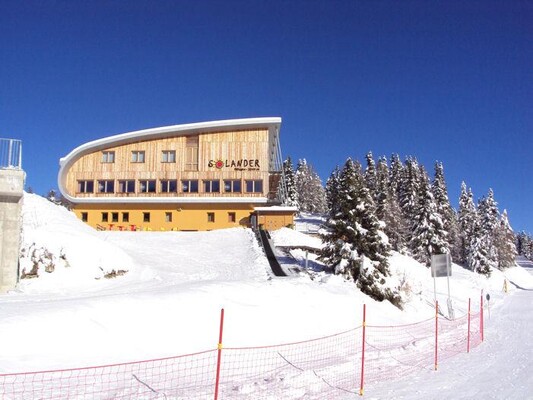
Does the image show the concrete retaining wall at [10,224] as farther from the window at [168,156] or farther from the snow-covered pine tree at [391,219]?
the snow-covered pine tree at [391,219]

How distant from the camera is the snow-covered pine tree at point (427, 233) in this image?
154 feet

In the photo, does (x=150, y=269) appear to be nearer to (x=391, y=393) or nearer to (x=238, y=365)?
(x=238, y=365)

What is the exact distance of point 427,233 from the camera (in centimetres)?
4722

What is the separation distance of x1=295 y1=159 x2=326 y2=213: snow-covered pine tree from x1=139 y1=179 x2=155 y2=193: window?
5242 cm

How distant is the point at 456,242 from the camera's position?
2564 inches

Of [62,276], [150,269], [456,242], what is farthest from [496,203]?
[62,276]

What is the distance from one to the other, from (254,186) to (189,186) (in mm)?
6269

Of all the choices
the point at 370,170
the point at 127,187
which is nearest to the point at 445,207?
the point at 370,170

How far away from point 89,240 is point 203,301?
9.09 m

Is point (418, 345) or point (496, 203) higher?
point (496, 203)

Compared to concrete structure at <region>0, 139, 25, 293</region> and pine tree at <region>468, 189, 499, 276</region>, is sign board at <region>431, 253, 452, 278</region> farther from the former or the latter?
pine tree at <region>468, 189, 499, 276</region>

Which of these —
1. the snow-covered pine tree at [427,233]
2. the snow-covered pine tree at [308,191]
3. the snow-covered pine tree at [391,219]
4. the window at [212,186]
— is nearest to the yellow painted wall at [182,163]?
the window at [212,186]

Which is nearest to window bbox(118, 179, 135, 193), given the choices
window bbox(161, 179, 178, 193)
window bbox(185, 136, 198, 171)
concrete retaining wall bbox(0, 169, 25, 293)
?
window bbox(161, 179, 178, 193)

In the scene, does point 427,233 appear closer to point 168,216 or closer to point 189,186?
point 189,186
